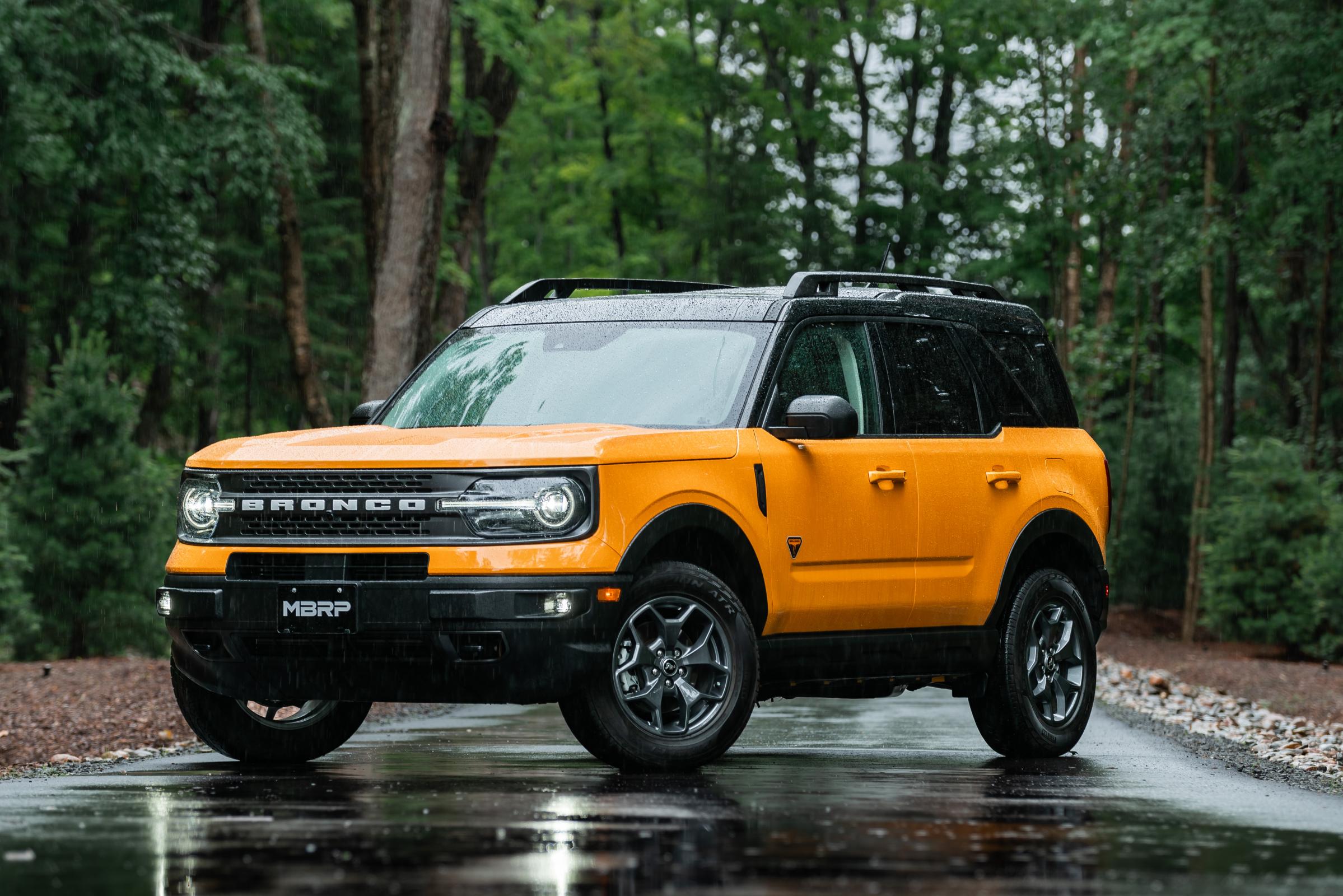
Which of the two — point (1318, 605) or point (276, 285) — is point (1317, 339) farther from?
point (276, 285)

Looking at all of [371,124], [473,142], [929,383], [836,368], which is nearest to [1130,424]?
[473,142]

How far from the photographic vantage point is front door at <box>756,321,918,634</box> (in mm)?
9188

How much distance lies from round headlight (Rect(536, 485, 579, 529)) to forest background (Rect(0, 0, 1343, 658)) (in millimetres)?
11252

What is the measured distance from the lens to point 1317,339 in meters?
34.9

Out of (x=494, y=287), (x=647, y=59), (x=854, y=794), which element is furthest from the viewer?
(x=494, y=287)

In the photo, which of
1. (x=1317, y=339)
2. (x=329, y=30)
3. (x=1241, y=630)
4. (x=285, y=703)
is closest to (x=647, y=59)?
(x=329, y=30)

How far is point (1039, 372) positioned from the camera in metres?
11.2

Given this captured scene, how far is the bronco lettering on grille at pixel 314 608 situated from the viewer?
8.31 meters

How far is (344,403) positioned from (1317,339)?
1961cm

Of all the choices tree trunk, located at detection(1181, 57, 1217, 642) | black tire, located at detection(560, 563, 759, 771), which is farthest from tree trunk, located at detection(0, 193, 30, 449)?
black tire, located at detection(560, 563, 759, 771)

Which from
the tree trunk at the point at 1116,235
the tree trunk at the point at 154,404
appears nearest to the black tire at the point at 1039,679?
the tree trunk at the point at 1116,235

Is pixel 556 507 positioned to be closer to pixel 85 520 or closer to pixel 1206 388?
pixel 85 520

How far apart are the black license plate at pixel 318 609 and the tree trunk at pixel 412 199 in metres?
11.2

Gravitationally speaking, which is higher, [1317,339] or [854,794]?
[1317,339]
